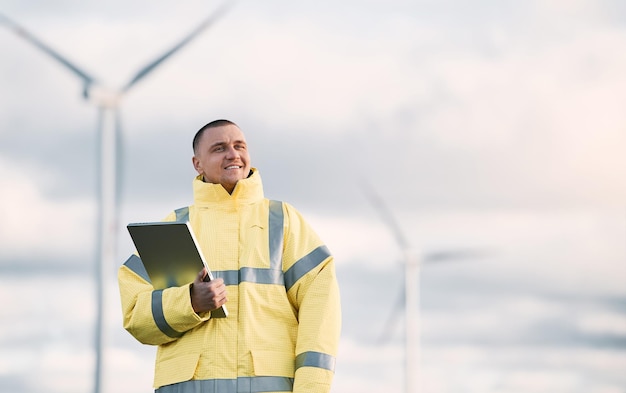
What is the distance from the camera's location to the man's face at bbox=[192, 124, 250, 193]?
27.0 ft

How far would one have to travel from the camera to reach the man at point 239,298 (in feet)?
25.6

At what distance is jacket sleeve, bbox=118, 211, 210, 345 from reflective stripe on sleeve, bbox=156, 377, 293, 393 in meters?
0.33

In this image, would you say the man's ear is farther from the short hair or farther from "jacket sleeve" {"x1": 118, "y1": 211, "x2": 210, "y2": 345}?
"jacket sleeve" {"x1": 118, "y1": 211, "x2": 210, "y2": 345}

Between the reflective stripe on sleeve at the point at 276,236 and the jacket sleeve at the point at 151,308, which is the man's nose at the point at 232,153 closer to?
the reflective stripe on sleeve at the point at 276,236

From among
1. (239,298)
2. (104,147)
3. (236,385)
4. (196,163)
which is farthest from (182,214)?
(104,147)

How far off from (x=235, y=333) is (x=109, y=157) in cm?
1210

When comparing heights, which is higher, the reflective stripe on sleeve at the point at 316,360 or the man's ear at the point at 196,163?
the man's ear at the point at 196,163

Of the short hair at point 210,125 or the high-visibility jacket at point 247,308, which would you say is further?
the short hair at point 210,125

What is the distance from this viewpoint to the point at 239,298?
7.96 metres

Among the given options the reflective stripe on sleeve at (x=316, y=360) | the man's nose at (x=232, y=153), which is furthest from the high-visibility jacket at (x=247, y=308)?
the man's nose at (x=232, y=153)

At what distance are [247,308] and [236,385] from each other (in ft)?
1.47

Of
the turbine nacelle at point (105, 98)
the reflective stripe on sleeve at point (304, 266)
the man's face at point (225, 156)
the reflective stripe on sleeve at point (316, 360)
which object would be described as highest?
the turbine nacelle at point (105, 98)

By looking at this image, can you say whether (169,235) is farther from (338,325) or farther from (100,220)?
(100,220)

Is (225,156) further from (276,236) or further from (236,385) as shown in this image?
(236,385)
